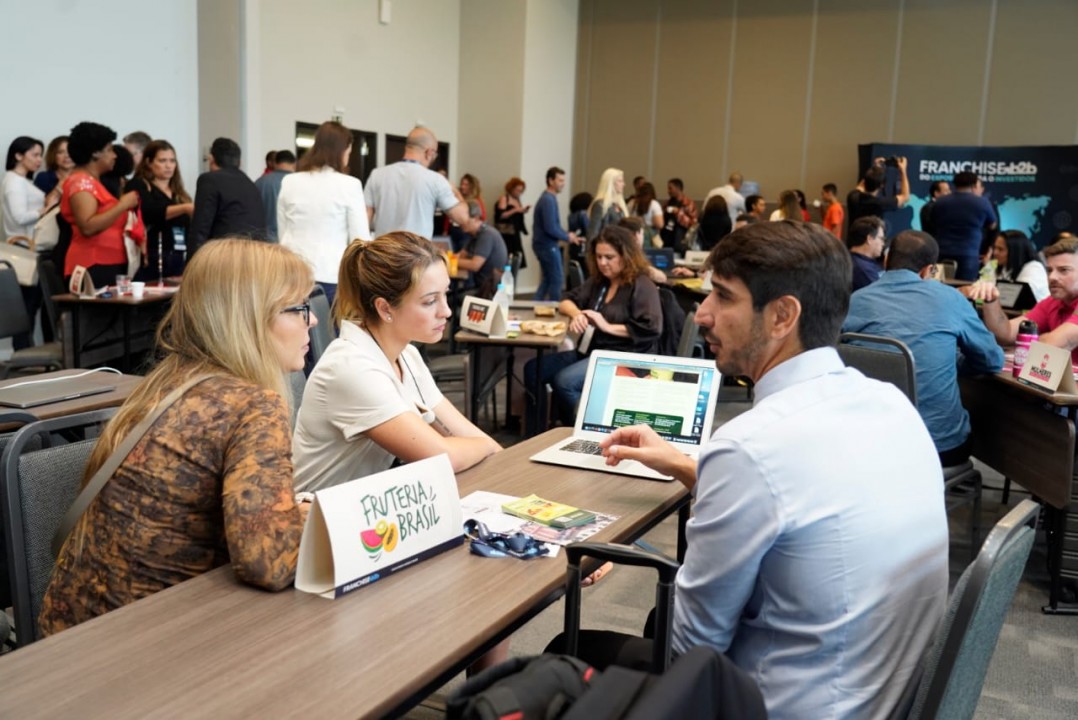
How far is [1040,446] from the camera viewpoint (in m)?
3.53

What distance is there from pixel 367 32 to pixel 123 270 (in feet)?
18.1

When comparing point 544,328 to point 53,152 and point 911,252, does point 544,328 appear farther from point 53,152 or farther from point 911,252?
point 53,152

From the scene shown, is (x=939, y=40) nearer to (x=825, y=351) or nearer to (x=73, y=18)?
(x=73, y=18)

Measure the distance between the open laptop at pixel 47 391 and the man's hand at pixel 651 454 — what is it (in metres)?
1.69

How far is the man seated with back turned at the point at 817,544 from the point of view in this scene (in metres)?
1.40

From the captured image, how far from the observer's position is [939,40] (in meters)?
12.2

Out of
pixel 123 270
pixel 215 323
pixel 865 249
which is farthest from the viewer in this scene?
pixel 123 270

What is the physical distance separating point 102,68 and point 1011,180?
965 centimetres

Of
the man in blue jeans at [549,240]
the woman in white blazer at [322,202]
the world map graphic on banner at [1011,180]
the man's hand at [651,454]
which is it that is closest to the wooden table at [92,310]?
the woman in white blazer at [322,202]

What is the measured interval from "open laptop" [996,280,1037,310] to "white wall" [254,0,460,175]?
612 cm

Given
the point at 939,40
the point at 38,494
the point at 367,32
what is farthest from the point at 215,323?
the point at 939,40

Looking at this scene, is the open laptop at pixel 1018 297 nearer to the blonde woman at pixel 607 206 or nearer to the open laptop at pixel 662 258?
the open laptop at pixel 662 258

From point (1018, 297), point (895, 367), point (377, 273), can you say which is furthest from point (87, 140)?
point (1018, 297)

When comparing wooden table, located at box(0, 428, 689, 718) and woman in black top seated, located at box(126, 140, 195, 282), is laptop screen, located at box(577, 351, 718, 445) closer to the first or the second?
wooden table, located at box(0, 428, 689, 718)
